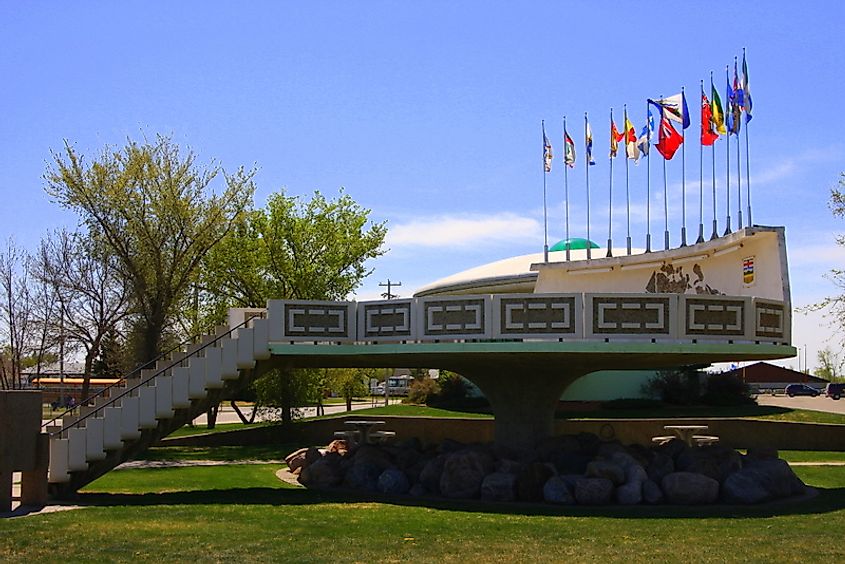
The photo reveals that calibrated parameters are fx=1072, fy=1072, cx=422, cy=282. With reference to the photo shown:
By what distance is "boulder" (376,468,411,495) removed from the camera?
80.6ft

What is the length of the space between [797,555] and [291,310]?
13.3m

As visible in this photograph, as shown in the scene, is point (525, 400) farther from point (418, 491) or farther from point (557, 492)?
point (557, 492)

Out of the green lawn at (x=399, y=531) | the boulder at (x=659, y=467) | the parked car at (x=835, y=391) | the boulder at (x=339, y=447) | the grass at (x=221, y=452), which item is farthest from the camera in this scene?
the parked car at (x=835, y=391)

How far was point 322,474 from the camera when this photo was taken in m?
26.1

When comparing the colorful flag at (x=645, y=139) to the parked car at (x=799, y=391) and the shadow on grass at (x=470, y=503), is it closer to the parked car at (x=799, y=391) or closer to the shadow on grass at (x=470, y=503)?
the shadow on grass at (x=470, y=503)

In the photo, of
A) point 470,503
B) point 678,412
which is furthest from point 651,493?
point 678,412

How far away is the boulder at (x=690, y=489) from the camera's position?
22297 mm

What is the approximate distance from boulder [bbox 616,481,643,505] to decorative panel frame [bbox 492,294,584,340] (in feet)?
11.1

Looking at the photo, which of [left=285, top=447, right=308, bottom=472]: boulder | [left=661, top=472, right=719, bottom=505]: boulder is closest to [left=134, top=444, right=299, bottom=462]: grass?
[left=285, top=447, right=308, bottom=472]: boulder

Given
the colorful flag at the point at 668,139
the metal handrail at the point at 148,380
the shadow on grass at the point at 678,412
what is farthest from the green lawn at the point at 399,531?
the shadow on grass at the point at 678,412

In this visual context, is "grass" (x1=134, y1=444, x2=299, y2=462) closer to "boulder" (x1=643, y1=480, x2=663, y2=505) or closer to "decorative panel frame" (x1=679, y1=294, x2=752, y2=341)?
"boulder" (x1=643, y1=480, x2=663, y2=505)

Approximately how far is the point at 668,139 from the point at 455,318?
48.8 ft

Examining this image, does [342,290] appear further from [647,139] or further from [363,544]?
[363,544]

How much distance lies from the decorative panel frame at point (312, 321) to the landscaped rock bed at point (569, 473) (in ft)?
10.4
